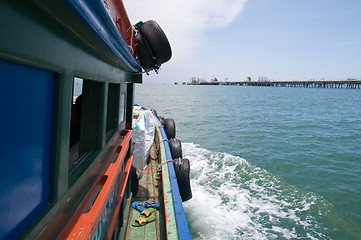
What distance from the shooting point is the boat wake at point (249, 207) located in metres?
4.84

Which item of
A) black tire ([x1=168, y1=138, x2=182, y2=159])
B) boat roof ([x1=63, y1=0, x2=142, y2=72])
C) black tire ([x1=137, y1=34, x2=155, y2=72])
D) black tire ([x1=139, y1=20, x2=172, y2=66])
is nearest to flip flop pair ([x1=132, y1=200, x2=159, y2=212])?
black tire ([x1=137, y1=34, x2=155, y2=72])

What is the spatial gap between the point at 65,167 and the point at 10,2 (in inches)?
29.5

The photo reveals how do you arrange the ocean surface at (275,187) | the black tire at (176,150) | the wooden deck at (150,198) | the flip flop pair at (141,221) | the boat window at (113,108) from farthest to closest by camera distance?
the black tire at (176,150), the ocean surface at (275,187), the flip flop pair at (141,221), the wooden deck at (150,198), the boat window at (113,108)

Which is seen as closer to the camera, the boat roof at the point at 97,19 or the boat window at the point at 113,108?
the boat roof at the point at 97,19

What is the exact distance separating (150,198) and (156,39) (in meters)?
2.56

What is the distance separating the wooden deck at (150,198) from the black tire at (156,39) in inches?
89.7

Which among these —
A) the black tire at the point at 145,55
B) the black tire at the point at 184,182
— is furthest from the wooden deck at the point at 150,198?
the black tire at the point at 145,55

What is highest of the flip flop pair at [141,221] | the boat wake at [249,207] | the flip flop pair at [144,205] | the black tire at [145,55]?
the black tire at [145,55]

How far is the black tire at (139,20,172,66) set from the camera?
3320 millimetres

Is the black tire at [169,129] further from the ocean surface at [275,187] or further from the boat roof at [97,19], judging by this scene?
the boat roof at [97,19]

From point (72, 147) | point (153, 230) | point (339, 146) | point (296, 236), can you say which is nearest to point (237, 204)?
point (296, 236)

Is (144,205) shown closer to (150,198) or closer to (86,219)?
(150,198)

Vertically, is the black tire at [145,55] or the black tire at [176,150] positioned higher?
the black tire at [145,55]

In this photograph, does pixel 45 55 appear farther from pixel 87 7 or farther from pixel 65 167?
pixel 65 167
